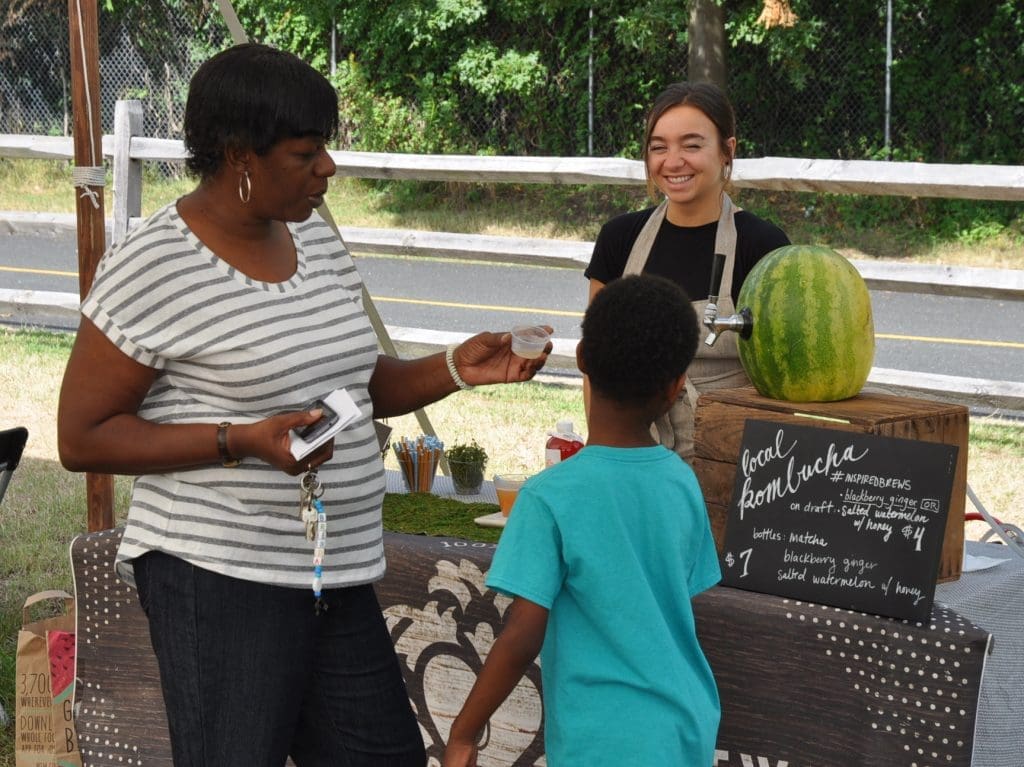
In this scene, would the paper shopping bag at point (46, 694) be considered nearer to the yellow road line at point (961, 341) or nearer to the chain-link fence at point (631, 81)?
the yellow road line at point (961, 341)

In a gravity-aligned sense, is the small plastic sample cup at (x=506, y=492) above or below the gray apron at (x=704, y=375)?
below

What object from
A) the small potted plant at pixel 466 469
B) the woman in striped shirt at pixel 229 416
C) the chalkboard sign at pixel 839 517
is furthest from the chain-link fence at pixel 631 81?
the woman in striped shirt at pixel 229 416

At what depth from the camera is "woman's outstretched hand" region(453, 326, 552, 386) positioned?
7.98ft

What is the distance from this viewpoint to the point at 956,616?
2.39 m

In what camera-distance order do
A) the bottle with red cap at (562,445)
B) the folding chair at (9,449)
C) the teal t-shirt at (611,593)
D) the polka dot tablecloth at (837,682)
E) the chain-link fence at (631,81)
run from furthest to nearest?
1. the chain-link fence at (631,81)
2. the folding chair at (9,449)
3. the bottle with red cap at (562,445)
4. the polka dot tablecloth at (837,682)
5. the teal t-shirt at (611,593)

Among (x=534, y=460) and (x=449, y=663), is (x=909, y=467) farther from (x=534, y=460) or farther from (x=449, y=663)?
(x=534, y=460)

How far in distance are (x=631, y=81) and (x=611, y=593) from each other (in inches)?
566

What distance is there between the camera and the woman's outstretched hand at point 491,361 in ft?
7.98

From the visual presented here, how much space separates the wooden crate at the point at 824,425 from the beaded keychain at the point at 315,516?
0.93 meters

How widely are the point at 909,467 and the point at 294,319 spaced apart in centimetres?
114

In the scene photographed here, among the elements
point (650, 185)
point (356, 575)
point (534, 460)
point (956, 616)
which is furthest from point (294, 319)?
point (534, 460)

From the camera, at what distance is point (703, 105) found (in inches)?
125

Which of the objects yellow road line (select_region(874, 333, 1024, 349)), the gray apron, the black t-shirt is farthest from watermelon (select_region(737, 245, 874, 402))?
yellow road line (select_region(874, 333, 1024, 349))

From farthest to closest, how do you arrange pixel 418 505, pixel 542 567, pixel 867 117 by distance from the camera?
pixel 867 117 < pixel 418 505 < pixel 542 567
